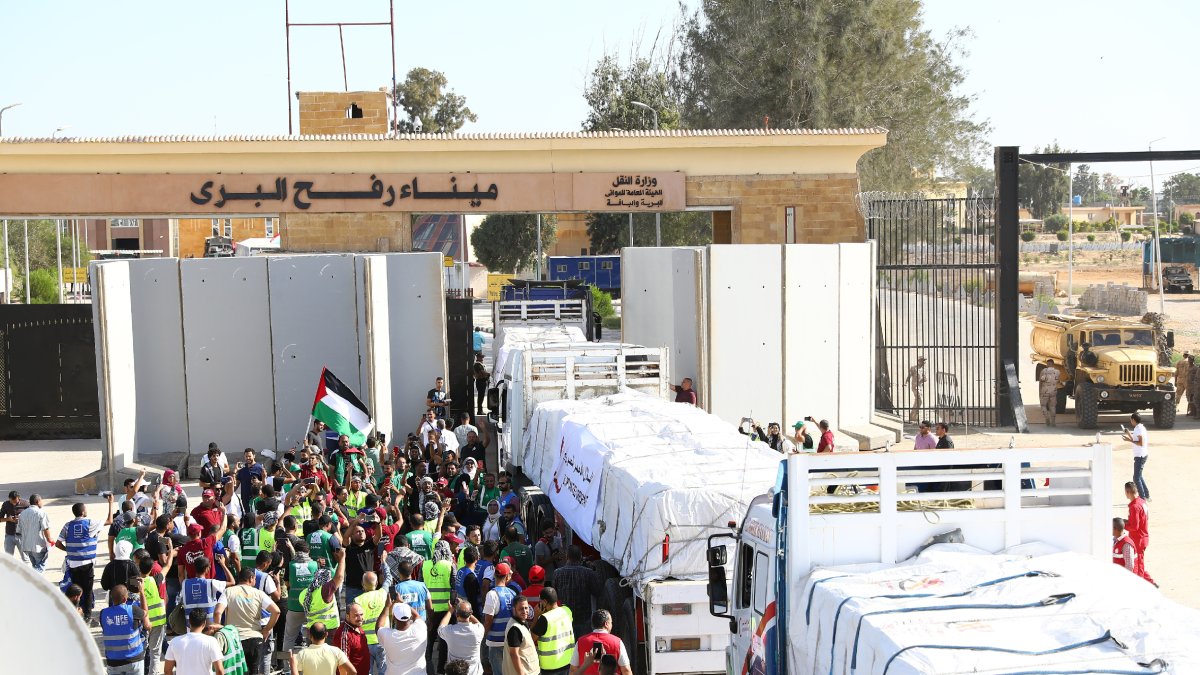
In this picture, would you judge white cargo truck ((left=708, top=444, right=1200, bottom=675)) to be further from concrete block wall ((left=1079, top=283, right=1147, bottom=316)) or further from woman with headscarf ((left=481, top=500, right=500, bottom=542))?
concrete block wall ((left=1079, top=283, right=1147, bottom=316))

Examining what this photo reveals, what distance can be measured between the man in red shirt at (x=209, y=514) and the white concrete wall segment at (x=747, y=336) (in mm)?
9472

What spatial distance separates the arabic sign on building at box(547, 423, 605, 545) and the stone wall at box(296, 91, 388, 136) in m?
22.4

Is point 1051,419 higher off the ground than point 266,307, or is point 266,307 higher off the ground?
point 266,307

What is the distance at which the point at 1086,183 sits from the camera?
169875 mm

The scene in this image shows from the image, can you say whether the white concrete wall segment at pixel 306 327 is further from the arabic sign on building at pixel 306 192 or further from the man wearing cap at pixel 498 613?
the man wearing cap at pixel 498 613

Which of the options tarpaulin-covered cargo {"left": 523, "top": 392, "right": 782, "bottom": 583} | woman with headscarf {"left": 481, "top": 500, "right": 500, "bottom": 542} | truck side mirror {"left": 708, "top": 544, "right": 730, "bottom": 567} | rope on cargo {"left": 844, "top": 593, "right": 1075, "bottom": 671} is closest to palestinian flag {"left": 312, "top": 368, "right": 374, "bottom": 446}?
tarpaulin-covered cargo {"left": 523, "top": 392, "right": 782, "bottom": 583}

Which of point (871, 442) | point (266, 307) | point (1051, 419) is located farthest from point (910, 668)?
point (1051, 419)

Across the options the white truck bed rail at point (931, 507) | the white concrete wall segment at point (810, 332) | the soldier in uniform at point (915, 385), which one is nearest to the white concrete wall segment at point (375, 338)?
the white concrete wall segment at point (810, 332)

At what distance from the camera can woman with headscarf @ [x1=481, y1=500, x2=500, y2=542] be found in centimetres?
1204

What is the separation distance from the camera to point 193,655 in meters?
8.56

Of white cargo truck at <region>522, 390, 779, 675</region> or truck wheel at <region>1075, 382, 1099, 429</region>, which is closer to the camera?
white cargo truck at <region>522, 390, 779, 675</region>

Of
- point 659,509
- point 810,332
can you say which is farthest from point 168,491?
point 810,332

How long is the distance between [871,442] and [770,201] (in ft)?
33.1

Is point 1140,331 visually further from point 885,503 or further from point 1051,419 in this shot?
point 885,503
